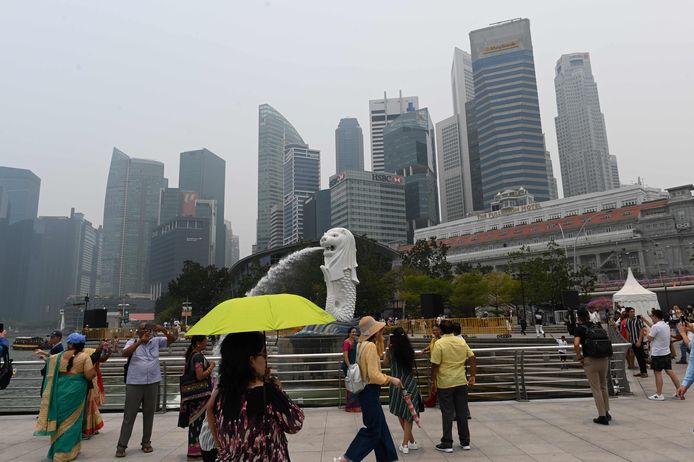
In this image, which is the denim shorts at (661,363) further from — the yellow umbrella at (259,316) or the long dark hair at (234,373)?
the long dark hair at (234,373)

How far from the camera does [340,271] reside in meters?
19.2

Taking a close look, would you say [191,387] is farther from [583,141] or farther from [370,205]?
[583,141]

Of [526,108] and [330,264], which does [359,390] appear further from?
[526,108]

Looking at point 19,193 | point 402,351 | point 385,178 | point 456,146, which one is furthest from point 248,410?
point 19,193

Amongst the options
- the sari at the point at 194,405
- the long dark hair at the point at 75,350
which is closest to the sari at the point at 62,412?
the long dark hair at the point at 75,350

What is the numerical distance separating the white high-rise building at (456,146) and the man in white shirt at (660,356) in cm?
16147

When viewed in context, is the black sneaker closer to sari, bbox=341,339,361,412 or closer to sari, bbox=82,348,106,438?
sari, bbox=341,339,361,412

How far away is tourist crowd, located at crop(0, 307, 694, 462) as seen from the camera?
309 centimetres

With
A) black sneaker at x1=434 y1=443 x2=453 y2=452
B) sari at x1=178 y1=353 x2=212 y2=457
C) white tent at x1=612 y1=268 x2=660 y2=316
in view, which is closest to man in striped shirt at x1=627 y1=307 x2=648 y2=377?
black sneaker at x1=434 y1=443 x2=453 y2=452

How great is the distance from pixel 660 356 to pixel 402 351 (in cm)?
576

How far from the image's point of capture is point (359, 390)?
15.2 ft

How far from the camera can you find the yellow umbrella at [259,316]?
10.6 feet

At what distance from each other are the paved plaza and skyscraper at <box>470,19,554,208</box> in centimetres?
12417

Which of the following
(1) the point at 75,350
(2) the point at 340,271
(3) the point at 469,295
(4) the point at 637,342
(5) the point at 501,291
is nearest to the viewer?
(1) the point at 75,350
